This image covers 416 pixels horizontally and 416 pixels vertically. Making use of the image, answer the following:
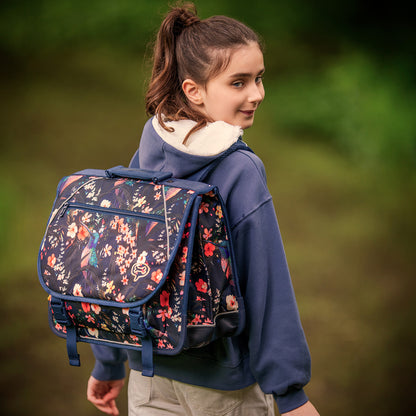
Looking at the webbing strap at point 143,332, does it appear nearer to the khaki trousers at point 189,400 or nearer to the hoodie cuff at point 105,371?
the khaki trousers at point 189,400

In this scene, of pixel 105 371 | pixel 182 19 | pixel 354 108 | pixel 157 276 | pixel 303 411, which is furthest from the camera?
pixel 354 108

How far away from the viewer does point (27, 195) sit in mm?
2389

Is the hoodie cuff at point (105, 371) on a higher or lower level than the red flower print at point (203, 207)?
lower

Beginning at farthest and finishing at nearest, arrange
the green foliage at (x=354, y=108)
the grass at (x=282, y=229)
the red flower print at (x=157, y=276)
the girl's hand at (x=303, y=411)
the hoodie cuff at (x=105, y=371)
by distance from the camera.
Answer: the green foliage at (x=354, y=108), the grass at (x=282, y=229), the hoodie cuff at (x=105, y=371), the girl's hand at (x=303, y=411), the red flower print at (x=157, y=276)

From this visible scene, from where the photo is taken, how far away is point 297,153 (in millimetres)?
2566

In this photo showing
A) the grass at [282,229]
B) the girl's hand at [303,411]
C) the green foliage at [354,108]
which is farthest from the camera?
the green foliage at [354,108]

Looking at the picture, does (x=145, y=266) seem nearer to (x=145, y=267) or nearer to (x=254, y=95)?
(x=145, y=267)

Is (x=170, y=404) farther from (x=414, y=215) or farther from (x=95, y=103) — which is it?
(x=414, y=215)

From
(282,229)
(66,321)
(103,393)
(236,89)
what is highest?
(236,89)

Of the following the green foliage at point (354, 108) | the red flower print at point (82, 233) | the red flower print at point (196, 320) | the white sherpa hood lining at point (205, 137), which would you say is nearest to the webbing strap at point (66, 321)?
the red flower print at point (82, 233)

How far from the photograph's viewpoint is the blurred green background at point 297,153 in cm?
231

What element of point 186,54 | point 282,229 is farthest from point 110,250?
point 282,229

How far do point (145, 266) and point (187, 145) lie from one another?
8.9 inches

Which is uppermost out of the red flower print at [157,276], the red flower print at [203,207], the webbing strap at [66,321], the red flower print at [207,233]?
the red flower print at [203,207]
